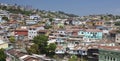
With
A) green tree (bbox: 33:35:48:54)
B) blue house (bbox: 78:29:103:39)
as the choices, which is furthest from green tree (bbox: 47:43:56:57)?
blue house (bbox: 78:29:103:39)

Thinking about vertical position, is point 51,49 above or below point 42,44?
below

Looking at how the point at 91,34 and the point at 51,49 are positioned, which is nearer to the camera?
the point at 51,49

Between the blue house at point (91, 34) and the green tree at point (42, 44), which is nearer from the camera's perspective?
the green tree at point (42, 44)

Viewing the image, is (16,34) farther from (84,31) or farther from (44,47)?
(44,47)

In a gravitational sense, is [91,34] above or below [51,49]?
above

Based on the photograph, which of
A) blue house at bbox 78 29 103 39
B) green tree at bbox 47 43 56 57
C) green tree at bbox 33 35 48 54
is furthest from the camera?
blue house at bbox 78 29 103 39

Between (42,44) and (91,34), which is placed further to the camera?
(91,34)

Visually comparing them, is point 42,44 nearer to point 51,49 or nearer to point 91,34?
point 51,49

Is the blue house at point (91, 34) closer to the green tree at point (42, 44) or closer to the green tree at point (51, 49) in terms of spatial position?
the green tree at point (51, 49)

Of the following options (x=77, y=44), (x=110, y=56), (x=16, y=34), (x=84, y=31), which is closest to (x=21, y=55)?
(x=110, y=56)

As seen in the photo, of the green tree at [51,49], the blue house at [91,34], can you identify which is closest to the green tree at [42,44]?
the green tree at [51,49]

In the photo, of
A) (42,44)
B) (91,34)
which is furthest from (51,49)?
(91,34)

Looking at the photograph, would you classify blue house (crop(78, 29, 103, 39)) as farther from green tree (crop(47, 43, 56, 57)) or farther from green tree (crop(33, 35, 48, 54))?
green tree (crop(33, 35, 48, 54))
